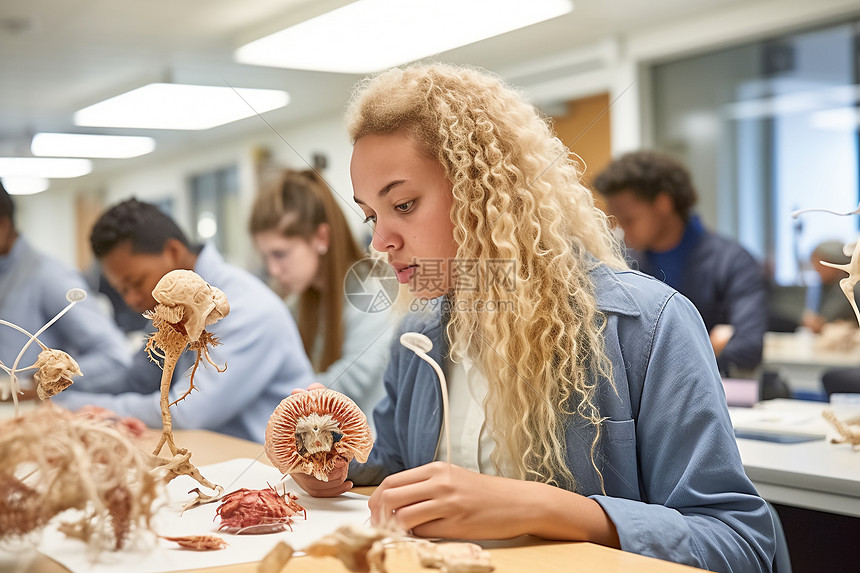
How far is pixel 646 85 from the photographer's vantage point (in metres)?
3.74

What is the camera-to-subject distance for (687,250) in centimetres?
222

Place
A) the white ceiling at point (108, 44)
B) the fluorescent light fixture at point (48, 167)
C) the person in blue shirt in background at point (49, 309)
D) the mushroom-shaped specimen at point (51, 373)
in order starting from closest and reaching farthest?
1. the mushroom-shaped specimen at point (51, 373)
2. the person in blue shirt in background at point (49, 309)
3. the fluorescent light fixture at point (48, 167)
4. the white ceiling at point (108, 44)

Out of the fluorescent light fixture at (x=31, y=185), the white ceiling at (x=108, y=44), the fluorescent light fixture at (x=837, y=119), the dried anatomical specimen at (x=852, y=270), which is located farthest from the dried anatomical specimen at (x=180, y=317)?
the fluorescent light fixture at (x=837, y=119)

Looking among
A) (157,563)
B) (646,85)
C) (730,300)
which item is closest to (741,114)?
(646,85)

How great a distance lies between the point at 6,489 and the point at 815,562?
117cm

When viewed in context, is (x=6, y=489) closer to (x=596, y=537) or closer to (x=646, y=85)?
(x=596, y=537)

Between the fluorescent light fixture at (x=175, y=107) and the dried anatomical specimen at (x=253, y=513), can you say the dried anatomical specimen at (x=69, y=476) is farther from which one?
the fluorescent light fixture at (x=175, y=107)

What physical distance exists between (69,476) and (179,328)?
8.5 inches

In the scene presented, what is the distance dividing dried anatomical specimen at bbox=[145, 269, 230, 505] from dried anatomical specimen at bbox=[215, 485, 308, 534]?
6 centimetres

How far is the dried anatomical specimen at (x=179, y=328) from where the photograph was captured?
66cm

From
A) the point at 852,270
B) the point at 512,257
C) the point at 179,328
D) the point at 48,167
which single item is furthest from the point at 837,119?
the point at 179,328

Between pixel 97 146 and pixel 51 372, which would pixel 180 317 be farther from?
pixel 97 146

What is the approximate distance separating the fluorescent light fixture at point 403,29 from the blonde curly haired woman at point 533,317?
9cm

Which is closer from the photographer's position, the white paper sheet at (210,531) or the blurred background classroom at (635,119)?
the white paper sheet at (210,531)
